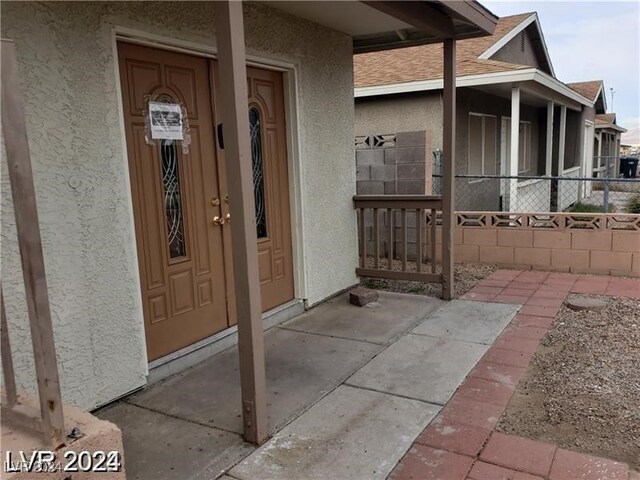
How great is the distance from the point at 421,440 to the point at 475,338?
71.2 inches

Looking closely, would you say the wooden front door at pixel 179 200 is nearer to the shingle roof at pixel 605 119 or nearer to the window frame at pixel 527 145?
the window frame at pixel 527 145

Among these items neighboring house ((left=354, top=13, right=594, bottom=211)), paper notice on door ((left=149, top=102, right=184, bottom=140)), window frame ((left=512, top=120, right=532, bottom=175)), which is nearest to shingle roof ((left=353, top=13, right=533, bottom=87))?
neighboring house ((left=354, top=13, right=594, bottom=211))

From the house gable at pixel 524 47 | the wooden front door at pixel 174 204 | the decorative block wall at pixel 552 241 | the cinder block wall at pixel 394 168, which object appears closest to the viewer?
the wooden front door at pixel 174 204

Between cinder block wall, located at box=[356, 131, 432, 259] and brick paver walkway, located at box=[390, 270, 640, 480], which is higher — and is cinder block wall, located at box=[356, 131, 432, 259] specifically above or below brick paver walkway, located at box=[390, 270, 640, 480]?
above

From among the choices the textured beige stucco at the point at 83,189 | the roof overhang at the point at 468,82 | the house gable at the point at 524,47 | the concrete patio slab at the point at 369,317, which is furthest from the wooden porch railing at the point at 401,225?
the house gable at the point at 524,47

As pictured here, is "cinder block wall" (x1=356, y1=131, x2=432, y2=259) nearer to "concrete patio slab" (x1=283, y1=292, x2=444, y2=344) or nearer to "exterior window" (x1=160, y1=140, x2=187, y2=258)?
"concrete patio slab" (x1=283, y1=292, x2=444, y2=344)

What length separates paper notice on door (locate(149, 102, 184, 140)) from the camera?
3.70 m

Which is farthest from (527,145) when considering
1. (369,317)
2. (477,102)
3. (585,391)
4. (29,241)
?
(29,241)

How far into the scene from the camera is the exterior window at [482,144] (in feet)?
33.3

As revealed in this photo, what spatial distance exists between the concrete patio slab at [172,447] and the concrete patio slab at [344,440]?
0.14 metres

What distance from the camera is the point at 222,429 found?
3.15 m

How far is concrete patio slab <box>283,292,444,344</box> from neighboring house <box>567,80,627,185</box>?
12277mm

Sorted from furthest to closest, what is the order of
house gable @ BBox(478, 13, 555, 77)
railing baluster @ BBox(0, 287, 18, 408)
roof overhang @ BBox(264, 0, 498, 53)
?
house gable @ BBox(478, 13, 555, 77)
roof overhang @ BBox(264, 0, 498, 53)
railing baluster @ BBox(0, 287, 18, 408)

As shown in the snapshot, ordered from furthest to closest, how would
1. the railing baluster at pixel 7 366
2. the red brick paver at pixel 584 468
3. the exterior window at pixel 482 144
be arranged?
the exterior window at pixel 482 144
the red brick paver at pixel 584 468
the railing baluster at pixel 7 366
